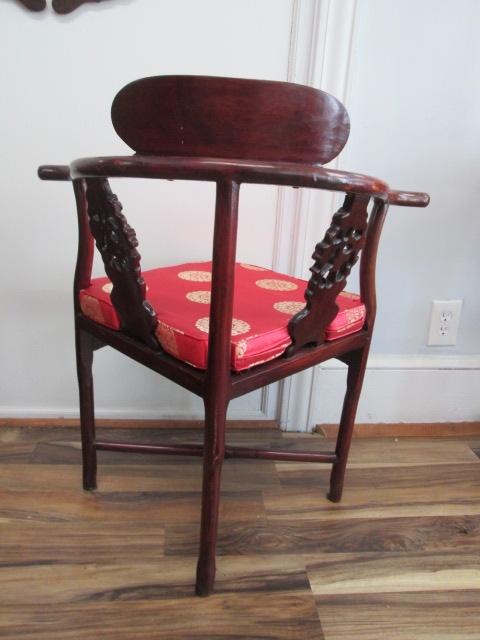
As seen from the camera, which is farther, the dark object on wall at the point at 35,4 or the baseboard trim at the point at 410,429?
the baseboard trim at the point at 410,429

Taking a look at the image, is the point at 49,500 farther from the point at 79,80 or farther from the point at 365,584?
the point at 79,80

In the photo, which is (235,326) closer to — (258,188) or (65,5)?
(258,188)

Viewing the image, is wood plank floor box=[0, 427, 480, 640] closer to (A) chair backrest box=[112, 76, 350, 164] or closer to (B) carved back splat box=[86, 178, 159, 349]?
(B) carved back splat box=[86, 178, 159, 349]

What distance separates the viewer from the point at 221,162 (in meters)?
0.49

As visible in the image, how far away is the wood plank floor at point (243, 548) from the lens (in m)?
0.73

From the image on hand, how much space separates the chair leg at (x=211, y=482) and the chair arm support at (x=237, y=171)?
285mm

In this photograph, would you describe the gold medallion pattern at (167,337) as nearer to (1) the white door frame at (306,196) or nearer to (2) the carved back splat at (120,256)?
(2) the carved back splat at (120,256)

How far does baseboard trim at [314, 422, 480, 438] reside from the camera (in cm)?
129

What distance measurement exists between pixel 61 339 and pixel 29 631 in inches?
26.2

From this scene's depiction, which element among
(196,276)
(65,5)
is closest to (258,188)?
(196,276)

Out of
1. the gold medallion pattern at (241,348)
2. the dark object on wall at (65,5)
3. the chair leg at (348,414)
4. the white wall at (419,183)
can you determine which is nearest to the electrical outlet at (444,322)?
the white wall at (419,183)

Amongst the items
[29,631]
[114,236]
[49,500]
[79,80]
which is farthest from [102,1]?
[29,631]

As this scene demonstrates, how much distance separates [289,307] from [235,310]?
0.31ft

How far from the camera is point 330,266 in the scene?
0.64m
